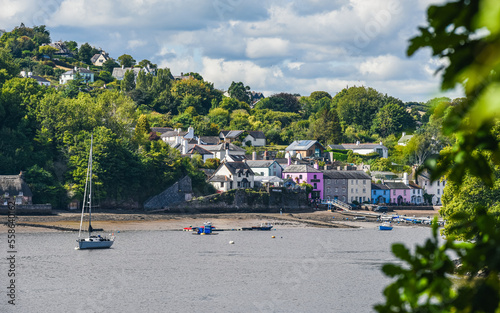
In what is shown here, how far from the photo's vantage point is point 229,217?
8875 centimetres

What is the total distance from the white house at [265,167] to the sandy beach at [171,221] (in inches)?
533

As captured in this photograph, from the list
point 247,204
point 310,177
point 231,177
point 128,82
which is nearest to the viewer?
point 247,204

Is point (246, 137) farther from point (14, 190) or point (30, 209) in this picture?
point (14, 190)

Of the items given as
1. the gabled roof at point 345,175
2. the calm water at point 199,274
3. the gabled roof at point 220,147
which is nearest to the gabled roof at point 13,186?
the calm water at point 199,274

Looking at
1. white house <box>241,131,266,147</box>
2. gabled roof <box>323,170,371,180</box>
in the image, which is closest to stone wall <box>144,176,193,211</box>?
gabled roof <box>323,170,371,180</box>

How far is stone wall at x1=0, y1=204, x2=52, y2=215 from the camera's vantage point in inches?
2936

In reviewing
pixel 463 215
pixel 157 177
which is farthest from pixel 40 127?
pixel 463 215

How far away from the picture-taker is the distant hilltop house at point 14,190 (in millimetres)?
74500

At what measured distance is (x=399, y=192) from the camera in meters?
111

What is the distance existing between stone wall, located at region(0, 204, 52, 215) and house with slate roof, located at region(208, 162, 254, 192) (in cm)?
2806

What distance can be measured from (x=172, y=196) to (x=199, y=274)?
45182mm

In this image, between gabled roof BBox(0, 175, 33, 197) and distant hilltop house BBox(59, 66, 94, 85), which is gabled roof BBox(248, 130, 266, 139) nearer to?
distant hilltop house BBox(59, 66, 94, 85)

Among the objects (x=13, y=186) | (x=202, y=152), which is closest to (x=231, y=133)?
(x=202, y=152)

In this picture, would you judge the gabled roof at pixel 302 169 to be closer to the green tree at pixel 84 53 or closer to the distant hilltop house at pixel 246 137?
the distant hilltop house at pixel 246 137
